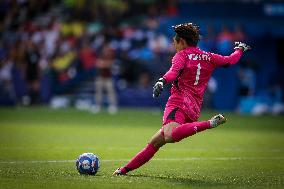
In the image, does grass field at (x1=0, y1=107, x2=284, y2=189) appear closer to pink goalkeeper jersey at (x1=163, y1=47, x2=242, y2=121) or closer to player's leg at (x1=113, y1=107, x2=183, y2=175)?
player's leg at (x1=113, y1=107, x2=183, y2=175)

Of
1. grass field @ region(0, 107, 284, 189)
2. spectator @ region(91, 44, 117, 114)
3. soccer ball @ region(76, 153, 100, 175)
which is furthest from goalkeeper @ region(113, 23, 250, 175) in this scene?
spectator @ region(91, 44, 117, 114)

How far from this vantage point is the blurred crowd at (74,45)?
102 feet

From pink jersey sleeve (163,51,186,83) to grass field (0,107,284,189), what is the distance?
4.58 ft

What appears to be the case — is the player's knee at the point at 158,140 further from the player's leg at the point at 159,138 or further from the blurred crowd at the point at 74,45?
the blurred crowd at the point at 74,45

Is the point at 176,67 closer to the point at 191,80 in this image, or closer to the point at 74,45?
the point at 191,80

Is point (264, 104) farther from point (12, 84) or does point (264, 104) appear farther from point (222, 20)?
point (12, 84)

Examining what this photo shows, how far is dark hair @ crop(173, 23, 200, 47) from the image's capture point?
10.8 meters

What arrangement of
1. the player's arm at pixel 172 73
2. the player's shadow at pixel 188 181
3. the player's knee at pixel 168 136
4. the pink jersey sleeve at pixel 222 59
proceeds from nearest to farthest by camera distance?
the player's arm at pixel 172 73 → the player's shadow at pixel 188 181 → the player's knee at pixel 168 136 → the pink jersey sleeve at pixel 222 59

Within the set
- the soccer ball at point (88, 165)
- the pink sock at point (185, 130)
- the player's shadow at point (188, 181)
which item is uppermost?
the pink sock at point (185, 130)

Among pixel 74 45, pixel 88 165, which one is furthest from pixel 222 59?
pixel 74 45

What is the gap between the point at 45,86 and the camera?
3128cm

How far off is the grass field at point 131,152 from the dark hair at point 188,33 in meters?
1.94

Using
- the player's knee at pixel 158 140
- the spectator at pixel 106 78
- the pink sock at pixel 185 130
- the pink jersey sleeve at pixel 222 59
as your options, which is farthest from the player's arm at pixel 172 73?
the spectator at pixel 106 78

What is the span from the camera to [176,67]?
10469 millimetres
